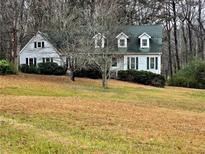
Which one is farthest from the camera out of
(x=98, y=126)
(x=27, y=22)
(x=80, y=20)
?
(x=27, y=22)

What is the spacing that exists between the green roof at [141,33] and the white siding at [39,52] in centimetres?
832

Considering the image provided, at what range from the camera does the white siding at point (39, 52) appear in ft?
165

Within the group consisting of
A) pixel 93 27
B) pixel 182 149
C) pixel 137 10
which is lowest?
Answer: pixel 182 149

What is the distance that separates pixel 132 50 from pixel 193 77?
770cm

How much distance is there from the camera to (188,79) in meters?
48.4

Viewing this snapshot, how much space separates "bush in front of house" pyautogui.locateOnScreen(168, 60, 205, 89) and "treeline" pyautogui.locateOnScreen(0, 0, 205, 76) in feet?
29.3

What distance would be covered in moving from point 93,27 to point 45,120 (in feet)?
81.0

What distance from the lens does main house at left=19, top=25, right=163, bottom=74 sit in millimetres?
51047

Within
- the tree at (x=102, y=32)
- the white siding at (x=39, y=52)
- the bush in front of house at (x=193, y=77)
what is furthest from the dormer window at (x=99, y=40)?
the bush in front of house at (x=193, y=77)

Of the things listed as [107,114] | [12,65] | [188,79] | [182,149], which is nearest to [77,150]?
[182,149]

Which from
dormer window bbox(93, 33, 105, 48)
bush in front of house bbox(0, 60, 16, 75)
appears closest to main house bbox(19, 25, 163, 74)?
bush in front of house bbox(0, 60, 16, 75)

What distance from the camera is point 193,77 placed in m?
48.5

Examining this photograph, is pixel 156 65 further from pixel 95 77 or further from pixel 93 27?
pixel 93 27

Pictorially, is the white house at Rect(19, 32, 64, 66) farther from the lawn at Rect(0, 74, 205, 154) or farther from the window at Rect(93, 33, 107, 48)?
the lawn at Rect(0, 74, 205, 154)
